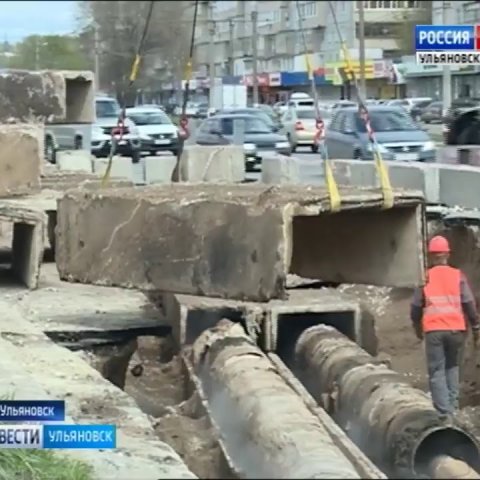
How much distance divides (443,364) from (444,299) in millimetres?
590

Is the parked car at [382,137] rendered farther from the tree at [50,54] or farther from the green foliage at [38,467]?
the green foliage at [38,467]

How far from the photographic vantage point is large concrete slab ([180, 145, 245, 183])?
79.8 feet

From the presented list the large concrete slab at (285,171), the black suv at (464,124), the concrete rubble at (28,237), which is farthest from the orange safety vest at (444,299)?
the large concrete slab at (285,171)

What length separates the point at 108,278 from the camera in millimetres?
7219

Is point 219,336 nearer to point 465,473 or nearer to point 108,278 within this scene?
point 108,278

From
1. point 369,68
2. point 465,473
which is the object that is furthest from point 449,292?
point 369,68

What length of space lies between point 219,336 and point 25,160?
13.7 ft

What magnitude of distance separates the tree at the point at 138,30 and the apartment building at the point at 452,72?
8.76 feet

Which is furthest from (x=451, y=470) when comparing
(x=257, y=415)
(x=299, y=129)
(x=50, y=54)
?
(x=299, y=129)

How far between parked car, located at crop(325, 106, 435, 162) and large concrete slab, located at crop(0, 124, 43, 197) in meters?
10.6

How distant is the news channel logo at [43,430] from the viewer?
5125 millimetres

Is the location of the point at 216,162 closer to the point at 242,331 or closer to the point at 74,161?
the point at 74,161

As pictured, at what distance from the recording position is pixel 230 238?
673 cm

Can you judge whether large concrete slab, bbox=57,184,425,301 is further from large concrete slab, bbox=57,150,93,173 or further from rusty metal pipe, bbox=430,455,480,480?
large concrete slab, bbox=57,150,93,173
